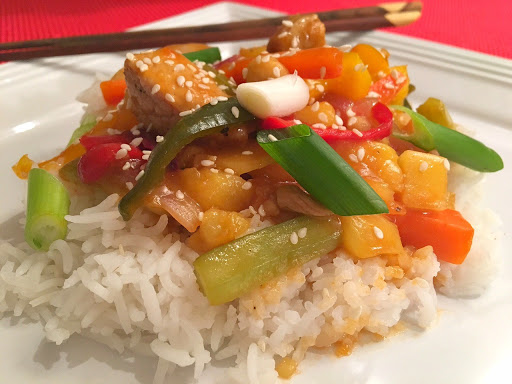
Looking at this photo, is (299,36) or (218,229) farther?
(299,36)

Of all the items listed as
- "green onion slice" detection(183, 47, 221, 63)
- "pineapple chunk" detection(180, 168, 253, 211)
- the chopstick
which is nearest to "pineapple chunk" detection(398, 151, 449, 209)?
"pineapple chunk" detection(180, 168, 253, 211)

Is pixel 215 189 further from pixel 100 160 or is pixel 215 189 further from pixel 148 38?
pixel 148 38

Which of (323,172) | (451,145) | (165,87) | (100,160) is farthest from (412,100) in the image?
(100,160)

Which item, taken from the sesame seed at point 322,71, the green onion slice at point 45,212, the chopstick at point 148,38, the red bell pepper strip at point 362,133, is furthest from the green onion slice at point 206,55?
the green onion slice at point 45,212

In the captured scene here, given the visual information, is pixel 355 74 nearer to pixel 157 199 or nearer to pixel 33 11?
pixel 157 199

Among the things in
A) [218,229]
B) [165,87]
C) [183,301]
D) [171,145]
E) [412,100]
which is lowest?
[412,100]

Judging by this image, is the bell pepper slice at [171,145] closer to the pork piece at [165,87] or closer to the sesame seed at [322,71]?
the pork piece at [165,87]
